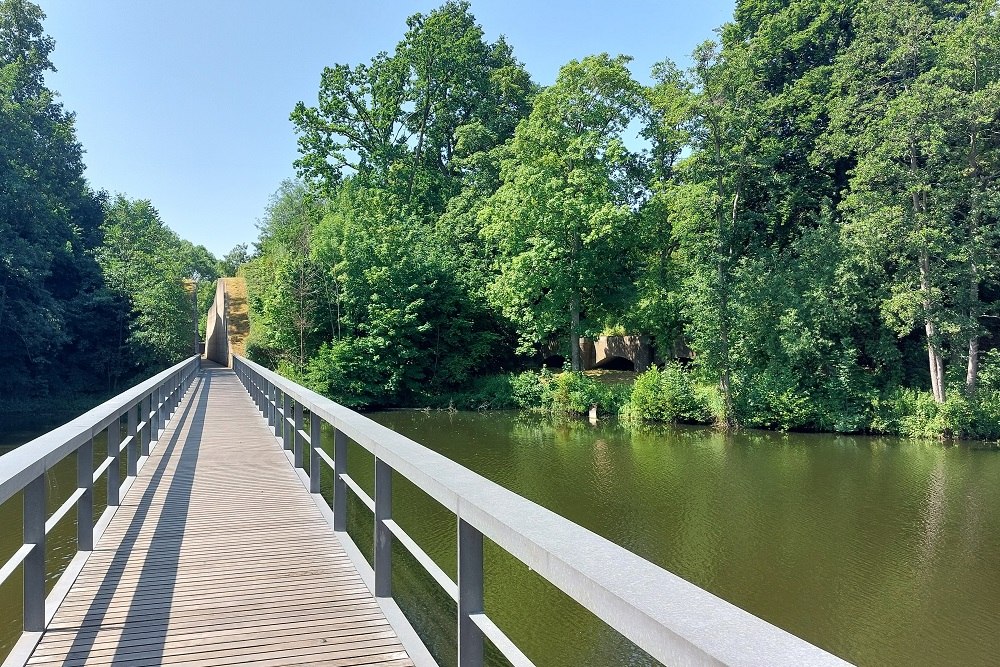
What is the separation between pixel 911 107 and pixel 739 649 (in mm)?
21208

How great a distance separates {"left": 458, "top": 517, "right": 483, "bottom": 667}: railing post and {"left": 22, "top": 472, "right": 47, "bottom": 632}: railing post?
1.80 metres

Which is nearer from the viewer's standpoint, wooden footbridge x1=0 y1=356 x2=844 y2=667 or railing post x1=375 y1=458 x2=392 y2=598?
wooden footbridge x1=0 y1=356 x2=844 y2=667

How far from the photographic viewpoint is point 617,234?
2581 centimetres

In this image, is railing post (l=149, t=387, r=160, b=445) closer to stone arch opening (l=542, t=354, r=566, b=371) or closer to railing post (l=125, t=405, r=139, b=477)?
railing post (l=125, t=405, r=139, b=477)

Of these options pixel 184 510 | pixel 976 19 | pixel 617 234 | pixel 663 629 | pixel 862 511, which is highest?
pixel 976 19

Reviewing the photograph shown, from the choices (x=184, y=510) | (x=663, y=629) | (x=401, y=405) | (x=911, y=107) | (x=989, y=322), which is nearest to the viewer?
(x=663, y=629)

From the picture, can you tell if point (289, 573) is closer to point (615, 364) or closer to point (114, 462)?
point (114, 462)

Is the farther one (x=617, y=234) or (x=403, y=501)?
(x=617, y=234)

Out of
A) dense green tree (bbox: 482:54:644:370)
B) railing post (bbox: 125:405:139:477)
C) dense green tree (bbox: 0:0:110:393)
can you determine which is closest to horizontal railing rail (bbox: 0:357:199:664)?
railing post (bbox: 125:405:139:477)

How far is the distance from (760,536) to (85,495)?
331 inches

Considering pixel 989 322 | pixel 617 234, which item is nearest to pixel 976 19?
pixel 989 322

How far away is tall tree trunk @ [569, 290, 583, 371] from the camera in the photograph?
2683 cm

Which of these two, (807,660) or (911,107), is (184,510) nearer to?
(807,660)

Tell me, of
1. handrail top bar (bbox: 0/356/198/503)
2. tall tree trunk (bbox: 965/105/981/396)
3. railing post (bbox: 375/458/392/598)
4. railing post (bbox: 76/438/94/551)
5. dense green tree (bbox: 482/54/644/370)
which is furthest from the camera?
dense green tree (bbox: 482/54/644/370)
